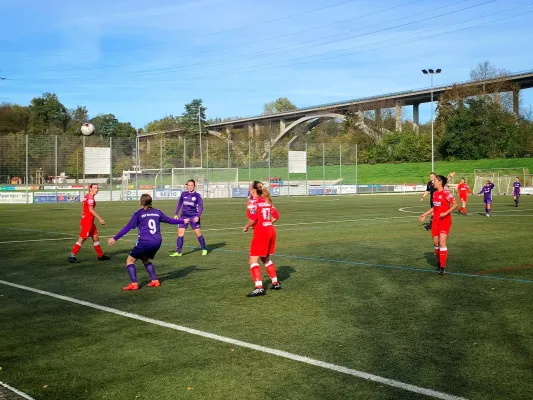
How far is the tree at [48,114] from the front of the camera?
90.8 meters

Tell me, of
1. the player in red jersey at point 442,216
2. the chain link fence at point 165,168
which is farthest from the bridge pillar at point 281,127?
the player in red jersey at point 442,216

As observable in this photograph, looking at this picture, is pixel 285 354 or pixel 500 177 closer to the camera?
pixel 285 354

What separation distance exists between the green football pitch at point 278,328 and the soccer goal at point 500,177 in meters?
55.5

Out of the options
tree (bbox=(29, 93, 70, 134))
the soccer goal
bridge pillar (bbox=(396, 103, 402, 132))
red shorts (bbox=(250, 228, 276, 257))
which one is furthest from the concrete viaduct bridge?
red shorts (bbox=(250, 228, 276, 257))

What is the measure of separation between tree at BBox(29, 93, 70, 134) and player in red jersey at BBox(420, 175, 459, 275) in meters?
85.1

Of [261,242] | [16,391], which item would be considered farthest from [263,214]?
[16,391]

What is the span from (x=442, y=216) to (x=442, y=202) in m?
0.33

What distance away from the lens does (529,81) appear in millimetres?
92500

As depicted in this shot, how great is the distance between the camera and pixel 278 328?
7.93 meters

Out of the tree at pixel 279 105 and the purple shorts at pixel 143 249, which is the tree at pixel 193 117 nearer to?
the tree at pixel 279 105

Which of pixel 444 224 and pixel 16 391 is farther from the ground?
pixel 444 224

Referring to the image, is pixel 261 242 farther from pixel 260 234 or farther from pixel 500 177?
pixel 500 177

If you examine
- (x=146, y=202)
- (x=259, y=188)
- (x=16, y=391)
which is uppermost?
(x=259, y=188)

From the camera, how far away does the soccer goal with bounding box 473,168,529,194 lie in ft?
221
